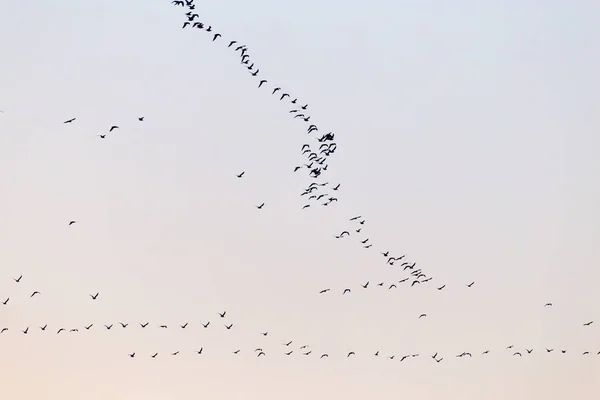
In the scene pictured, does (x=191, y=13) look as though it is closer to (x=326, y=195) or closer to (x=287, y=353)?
(x=326, y=195)

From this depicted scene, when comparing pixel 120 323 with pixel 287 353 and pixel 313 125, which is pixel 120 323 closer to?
pixel 287 353

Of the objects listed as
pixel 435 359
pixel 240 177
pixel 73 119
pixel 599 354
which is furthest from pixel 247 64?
pixel 599 354

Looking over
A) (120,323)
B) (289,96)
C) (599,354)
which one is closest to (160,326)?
(120,323)

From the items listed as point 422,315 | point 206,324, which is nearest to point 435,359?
point 422,315

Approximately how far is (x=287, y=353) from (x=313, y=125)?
2.24 metres

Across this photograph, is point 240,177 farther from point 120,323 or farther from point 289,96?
point 120,323

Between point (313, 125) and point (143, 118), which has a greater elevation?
point (313, 125)

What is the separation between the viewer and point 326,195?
828 centimetres

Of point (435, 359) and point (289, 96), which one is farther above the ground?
point (289, 96)

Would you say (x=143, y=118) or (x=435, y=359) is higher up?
(x=143, y=118)

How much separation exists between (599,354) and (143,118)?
5008mm

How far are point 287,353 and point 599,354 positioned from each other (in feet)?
10.1

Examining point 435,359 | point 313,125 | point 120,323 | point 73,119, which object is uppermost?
point 313,125

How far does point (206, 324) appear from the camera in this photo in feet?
27.2
